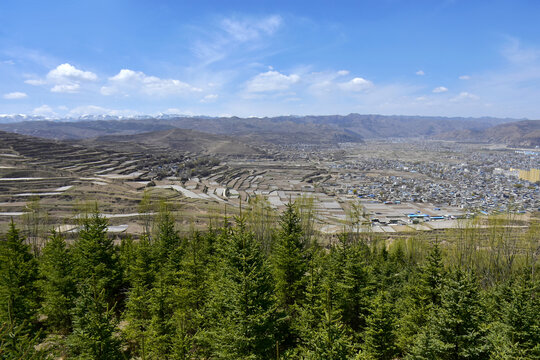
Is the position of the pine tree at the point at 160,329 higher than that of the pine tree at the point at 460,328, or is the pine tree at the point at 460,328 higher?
the pine tree at the point at 460,328

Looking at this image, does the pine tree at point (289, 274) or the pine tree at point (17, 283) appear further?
the pine tree at point (289, 274)

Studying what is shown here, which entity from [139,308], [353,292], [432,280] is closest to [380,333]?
[353,292]

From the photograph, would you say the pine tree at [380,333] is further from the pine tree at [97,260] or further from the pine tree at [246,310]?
the pine tree at [97,260]

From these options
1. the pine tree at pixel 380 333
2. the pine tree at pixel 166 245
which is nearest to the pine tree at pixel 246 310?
the pine tree at pixel 380 333

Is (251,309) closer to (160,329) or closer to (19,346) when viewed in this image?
(160,329)

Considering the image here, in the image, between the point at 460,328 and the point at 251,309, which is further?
the point at 251,309

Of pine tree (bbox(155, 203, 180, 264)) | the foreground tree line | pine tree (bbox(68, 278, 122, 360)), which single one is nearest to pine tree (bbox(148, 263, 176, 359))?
the foreground tree line

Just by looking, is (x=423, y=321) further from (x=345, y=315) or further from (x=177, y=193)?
(x=177, y=193)
